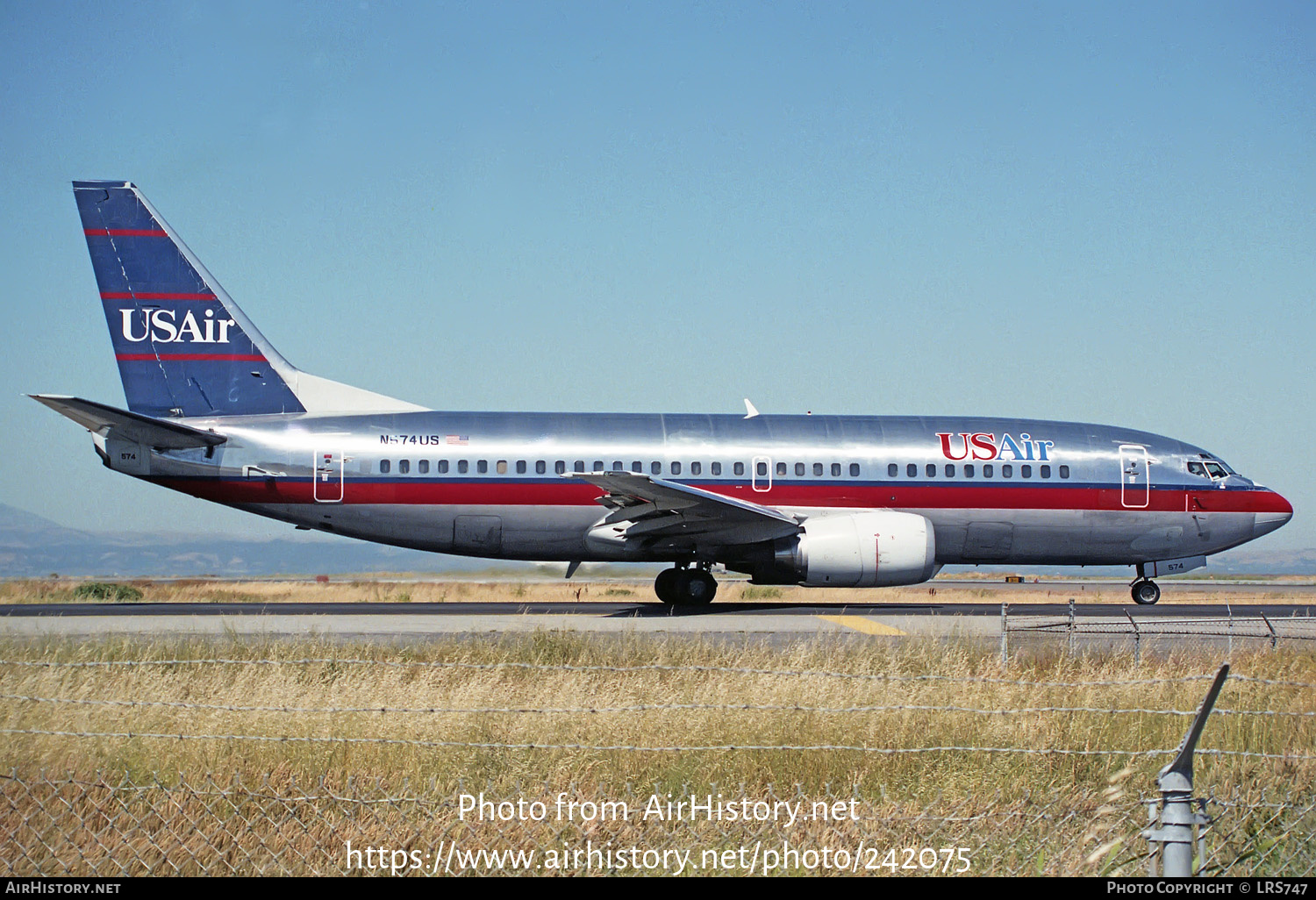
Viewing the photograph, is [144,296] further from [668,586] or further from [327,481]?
[668,586]

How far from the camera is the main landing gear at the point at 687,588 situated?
22984 mm

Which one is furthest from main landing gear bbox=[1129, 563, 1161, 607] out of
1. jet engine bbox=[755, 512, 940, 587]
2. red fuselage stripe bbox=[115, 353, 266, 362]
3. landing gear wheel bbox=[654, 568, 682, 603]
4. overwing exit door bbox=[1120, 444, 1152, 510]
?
red fuselage stripe bbox=[115, 353, 266, 362]

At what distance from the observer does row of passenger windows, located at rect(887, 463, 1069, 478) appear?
23.5 meters

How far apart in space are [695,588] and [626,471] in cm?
280

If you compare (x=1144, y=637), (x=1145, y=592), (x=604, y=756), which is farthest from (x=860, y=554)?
(x=604, y=756)

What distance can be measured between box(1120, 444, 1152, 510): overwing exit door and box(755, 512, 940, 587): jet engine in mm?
5298

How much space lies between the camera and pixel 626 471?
22.4 m

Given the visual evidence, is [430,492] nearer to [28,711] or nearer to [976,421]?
[976,421]

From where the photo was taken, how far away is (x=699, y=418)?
2419 cm

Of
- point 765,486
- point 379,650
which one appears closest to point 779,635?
point 379,650

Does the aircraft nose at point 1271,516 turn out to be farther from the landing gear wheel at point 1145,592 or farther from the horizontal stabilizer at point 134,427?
the horizontal stabilizer at point 134,427

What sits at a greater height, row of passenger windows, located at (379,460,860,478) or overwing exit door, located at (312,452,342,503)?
row of passenger windows, located at (379,460,860,478)

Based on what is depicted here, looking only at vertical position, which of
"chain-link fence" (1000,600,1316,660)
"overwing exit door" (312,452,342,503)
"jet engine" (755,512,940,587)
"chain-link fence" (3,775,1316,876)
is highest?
"overwing exit door" (312,452,342,503)

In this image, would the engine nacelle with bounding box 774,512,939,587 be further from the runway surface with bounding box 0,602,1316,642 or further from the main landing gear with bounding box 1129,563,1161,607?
the main landing gear with bounding box 1129,563,1161,607
